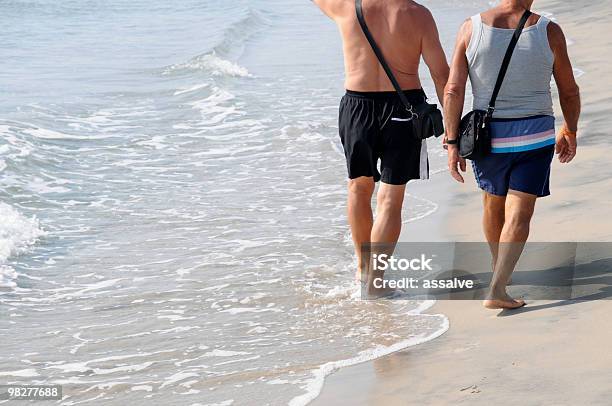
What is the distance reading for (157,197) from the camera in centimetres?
852

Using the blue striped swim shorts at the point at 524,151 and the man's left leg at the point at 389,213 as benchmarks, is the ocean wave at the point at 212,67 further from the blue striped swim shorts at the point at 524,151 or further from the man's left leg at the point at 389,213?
the blue striped swim shorts at the point at 524,151

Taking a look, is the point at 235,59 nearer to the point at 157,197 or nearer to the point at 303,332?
the point at 157,197

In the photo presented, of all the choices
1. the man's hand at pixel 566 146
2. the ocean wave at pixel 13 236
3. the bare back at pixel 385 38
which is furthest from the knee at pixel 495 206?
the ocean wave at pixel 13 236

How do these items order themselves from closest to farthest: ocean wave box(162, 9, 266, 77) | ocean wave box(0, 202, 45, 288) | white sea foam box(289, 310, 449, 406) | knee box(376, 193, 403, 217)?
white sea foam box(289, 310, 449, 406) < knee box(376, 193, 403, 217) < ocean wave box(0, 202, 45, 288) < ocean wave box(162, 9, 266, 77)

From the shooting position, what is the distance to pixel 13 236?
7.29m

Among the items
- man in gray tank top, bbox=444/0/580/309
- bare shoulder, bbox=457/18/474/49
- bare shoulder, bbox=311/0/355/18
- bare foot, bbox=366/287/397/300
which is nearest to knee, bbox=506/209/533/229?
man in gray tank top, bbox=444/0/580/309

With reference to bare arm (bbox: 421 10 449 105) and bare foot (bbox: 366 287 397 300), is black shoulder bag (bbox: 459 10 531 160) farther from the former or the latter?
bare foot (bbox: 366 287 397 300)

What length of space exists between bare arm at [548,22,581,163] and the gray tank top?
0.10 ft

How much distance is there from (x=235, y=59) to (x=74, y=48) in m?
3.74

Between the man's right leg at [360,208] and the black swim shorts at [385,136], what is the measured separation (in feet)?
0.56

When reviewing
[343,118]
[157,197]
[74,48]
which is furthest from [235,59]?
[343,118]

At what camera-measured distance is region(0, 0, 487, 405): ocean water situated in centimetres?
470

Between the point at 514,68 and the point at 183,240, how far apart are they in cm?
327

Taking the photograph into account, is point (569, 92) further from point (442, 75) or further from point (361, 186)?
point (361, 186)
